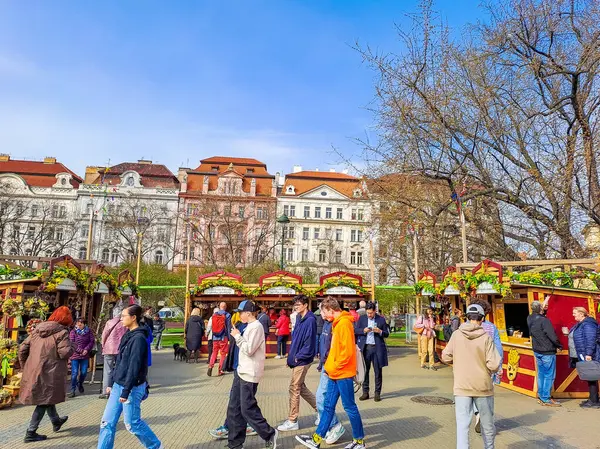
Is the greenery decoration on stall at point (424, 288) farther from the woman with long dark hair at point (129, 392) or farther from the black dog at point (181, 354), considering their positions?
the woman with long dark hair at point (129, 392)

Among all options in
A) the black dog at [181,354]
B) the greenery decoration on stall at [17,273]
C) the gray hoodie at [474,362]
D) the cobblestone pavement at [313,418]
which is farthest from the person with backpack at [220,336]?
the gray hoodie at [474,362]

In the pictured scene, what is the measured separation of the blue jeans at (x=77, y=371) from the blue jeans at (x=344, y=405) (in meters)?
5.86

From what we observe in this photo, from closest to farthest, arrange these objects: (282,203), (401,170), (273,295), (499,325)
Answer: (499,325), (401,170), (273,295), (282,203)

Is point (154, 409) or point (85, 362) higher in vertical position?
point (85, 362)

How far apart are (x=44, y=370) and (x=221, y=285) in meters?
11.0

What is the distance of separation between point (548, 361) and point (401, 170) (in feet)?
28.8

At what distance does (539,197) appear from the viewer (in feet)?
49.4

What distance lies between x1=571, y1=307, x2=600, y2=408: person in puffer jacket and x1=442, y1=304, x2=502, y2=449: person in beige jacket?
471cm

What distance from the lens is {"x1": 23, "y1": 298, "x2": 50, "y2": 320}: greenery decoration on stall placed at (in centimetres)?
963

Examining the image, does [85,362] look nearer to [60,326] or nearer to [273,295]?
[60,326]

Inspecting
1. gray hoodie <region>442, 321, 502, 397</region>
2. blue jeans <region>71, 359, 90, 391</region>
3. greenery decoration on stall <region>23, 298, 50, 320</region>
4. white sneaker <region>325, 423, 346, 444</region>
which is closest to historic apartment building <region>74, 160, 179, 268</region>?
greenery decoration on stall <region>23, 298, 50, 320</region>

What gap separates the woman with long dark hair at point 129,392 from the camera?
4.95 m

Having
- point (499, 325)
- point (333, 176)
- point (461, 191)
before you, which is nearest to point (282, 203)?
point (333, 176)

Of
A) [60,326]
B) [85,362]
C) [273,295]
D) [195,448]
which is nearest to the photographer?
[195,448]
